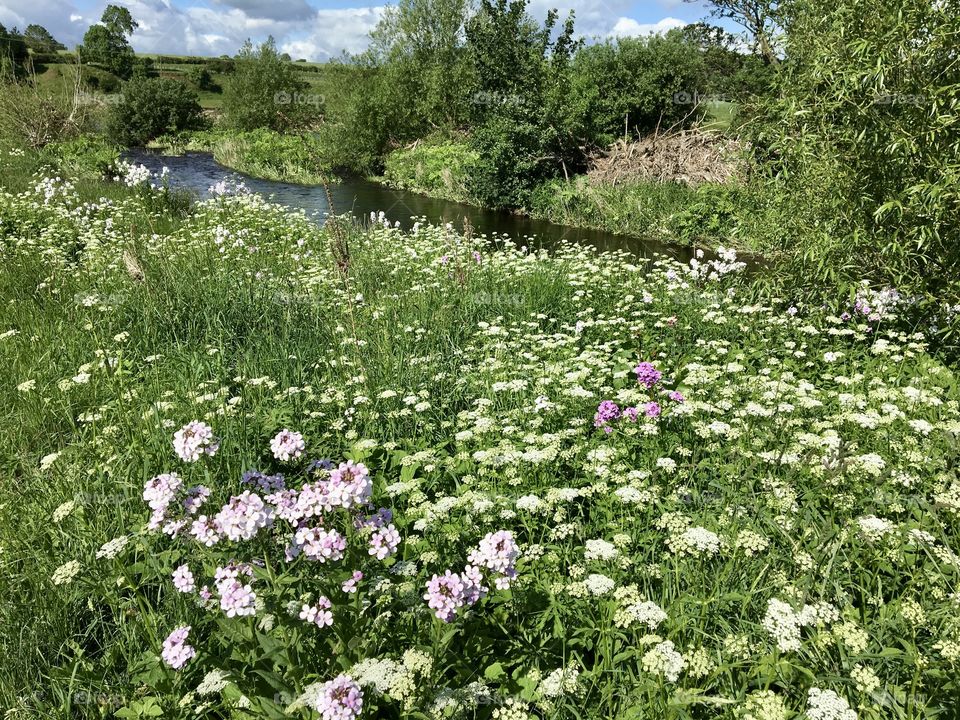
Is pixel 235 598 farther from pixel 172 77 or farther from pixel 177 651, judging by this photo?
pixel 172 77

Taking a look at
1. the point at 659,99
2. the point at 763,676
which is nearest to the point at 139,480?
the point at 763,676

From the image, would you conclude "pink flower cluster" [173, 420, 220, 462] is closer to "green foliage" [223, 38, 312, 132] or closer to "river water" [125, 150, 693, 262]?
Result: "river water" [125, 150, 693, 262]

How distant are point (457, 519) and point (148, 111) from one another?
55011 mm

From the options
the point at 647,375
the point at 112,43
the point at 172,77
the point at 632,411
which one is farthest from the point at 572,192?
the point at 112,43

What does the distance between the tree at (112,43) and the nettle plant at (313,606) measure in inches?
3666

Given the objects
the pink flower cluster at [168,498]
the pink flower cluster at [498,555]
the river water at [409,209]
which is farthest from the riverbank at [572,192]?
the pink flower cluster at [168,498]

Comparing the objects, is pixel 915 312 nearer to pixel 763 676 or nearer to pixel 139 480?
pixel 763 676

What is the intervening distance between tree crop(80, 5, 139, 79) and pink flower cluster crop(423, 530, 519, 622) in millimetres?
93757

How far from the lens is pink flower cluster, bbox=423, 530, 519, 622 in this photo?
6.44 feet

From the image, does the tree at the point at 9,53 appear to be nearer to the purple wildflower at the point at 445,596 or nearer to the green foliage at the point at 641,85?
the green foliage at the point at 641,85

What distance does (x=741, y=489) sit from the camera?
3590mm

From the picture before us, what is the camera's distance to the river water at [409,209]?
713 inches

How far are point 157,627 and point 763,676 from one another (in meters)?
2.81

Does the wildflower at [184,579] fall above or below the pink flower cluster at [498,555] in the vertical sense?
below
